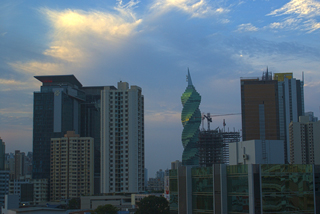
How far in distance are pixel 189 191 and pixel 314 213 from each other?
46.9ft

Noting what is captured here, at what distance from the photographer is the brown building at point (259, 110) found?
540 ft

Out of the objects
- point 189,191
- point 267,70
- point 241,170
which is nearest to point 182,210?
point 189,191

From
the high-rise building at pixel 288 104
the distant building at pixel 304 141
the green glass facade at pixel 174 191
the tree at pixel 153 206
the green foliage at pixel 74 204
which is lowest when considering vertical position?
the green foliage at pixel 74 204

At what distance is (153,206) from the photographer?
9388 centimetres

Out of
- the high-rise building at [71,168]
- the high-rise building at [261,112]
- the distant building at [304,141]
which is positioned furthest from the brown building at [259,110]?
the high-rise building at [71,168]

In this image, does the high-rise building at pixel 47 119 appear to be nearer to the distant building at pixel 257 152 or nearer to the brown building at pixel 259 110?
the brown building at pixel 259 110

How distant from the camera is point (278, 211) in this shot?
4706 centimetres

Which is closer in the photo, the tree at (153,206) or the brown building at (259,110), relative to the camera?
the tree at (153,206)

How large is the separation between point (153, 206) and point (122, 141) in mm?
50775

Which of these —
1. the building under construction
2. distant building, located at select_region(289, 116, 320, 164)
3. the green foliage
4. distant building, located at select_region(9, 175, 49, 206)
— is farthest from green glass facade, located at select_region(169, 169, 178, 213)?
distant building, located at select_region(289, 116, 320, 164)

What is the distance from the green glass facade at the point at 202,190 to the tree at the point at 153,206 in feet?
137

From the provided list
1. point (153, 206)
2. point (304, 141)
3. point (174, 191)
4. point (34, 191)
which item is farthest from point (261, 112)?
point (174, 191)

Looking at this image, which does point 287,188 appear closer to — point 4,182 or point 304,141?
point 304,141

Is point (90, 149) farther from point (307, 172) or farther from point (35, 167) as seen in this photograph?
point (307, 172)
